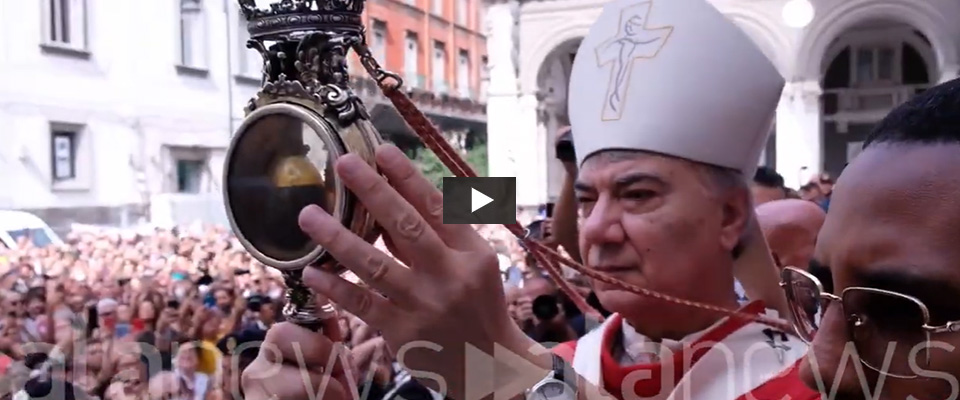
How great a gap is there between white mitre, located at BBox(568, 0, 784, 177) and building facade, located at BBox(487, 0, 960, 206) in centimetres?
886

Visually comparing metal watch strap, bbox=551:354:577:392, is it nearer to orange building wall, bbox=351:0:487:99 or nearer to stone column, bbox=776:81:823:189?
stone column, bbox=776:81:823:189

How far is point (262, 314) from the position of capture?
4.68 meters

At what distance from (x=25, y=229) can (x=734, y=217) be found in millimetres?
6869

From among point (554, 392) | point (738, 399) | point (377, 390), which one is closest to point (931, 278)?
point (554, 392)

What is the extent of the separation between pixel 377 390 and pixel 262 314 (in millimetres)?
1896

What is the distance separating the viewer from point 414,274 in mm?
930

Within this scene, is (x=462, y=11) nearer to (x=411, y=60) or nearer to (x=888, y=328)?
(x=411, y=60)

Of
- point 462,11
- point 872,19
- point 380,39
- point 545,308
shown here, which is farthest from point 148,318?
point 462,11

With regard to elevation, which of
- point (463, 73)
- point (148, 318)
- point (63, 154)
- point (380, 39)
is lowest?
point (148, 318)

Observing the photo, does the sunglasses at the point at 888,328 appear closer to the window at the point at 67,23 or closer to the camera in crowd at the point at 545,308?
the camera in crowd at the point at 545,308

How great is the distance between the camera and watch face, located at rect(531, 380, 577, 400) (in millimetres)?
1035

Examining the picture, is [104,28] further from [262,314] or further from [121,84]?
[262,314]

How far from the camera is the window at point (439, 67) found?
1596cm

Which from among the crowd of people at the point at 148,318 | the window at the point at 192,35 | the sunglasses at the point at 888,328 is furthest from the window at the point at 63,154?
the sunglasses at the point at 888,328
